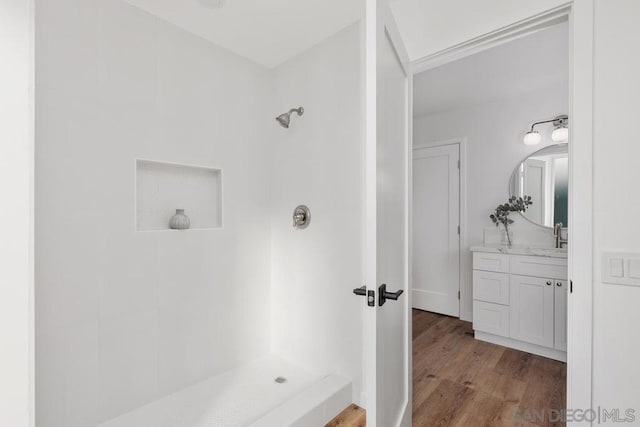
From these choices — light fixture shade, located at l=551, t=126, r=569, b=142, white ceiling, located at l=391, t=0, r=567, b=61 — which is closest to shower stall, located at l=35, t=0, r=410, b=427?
white ceiling, located at l=391, t=0, r=567, b=61

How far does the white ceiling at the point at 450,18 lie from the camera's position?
1287mm

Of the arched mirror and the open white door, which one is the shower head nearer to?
the open white door

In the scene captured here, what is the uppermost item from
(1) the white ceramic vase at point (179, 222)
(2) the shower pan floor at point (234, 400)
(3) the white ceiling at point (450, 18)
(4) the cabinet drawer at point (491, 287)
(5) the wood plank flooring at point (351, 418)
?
(3) the white ceiling at point (450, 18)

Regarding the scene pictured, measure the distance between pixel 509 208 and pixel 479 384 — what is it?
174cm

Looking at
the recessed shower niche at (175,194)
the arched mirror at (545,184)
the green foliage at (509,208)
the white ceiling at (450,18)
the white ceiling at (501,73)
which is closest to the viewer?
the white ceiling at (450,18)

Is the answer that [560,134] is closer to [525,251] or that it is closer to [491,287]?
[525,251]

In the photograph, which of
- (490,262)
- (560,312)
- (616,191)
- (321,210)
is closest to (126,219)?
(321,210)

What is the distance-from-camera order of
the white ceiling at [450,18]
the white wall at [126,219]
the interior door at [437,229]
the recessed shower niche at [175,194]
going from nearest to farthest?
the white ceiling at [450,18], the white wall at [126,219], the recessed shower niche at [175,194], the interior door at [437,229]

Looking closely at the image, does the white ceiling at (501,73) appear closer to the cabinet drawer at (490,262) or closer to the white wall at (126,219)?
the cabinet drawer at (490,262)

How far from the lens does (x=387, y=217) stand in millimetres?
1142

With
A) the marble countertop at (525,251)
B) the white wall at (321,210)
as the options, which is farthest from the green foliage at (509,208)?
the white wall at (321,210)

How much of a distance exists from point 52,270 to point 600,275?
7.83 ft

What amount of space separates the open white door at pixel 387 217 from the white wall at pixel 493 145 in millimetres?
2092
